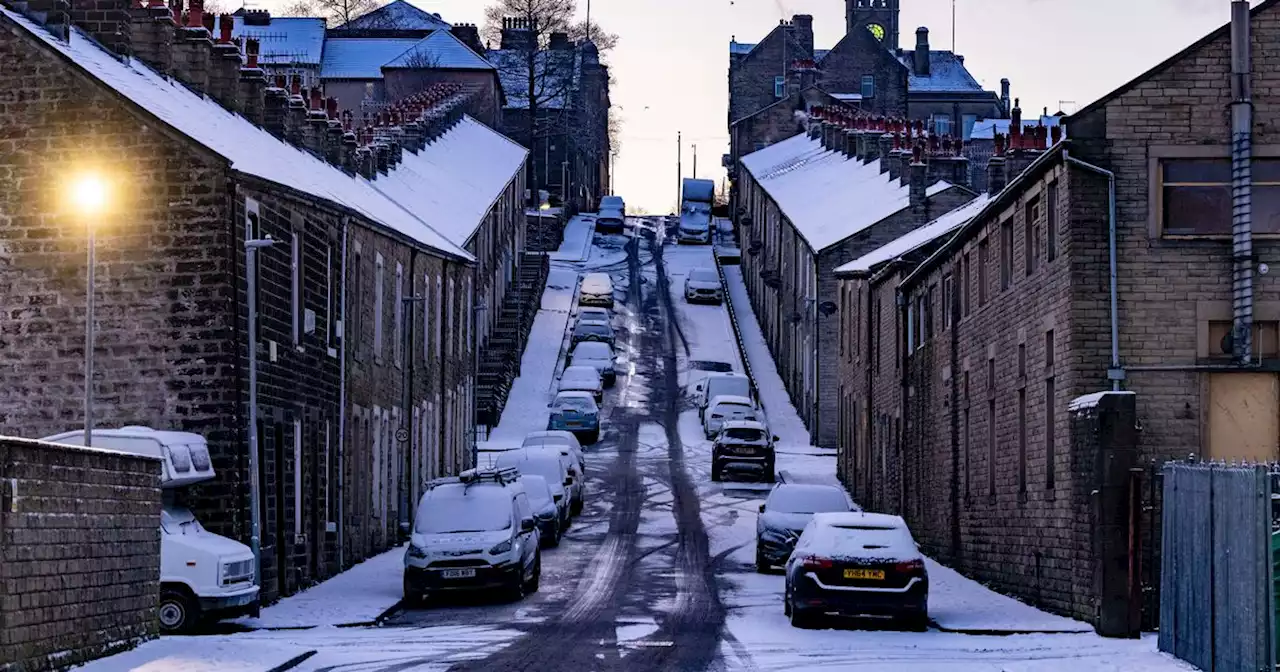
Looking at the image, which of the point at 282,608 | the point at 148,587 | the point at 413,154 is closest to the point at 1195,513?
the point at 148,587

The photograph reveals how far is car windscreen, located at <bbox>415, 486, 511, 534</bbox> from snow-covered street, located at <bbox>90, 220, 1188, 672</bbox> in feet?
3.69

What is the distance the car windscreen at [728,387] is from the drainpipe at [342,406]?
30416 millimetres

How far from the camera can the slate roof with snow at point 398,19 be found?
126 m

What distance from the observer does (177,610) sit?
966 inches

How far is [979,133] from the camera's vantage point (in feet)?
450

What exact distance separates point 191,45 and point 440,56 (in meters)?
70.8

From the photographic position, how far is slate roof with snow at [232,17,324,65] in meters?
112

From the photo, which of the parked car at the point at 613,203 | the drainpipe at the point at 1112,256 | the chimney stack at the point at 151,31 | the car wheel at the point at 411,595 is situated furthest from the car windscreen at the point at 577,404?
the parked car at the point at 613,203

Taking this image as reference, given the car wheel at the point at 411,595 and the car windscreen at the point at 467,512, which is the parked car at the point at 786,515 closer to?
the car windscreen at the point at 467,512

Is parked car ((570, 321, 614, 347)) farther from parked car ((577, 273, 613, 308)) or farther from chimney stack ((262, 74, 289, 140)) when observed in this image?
chimney stack ((262, 74, 289, 140))

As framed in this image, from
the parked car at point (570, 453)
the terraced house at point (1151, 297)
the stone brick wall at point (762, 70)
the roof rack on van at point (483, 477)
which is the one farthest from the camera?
the stone brick wall at point (762, 70)

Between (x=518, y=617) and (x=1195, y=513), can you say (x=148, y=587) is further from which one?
(x=1195, y=513)

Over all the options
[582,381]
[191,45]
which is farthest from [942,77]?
[191,45]

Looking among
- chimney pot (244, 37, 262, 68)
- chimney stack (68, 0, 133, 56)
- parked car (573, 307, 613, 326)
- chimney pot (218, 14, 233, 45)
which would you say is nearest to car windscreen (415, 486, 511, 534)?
chimney stack (68, 0, 133, 56)
